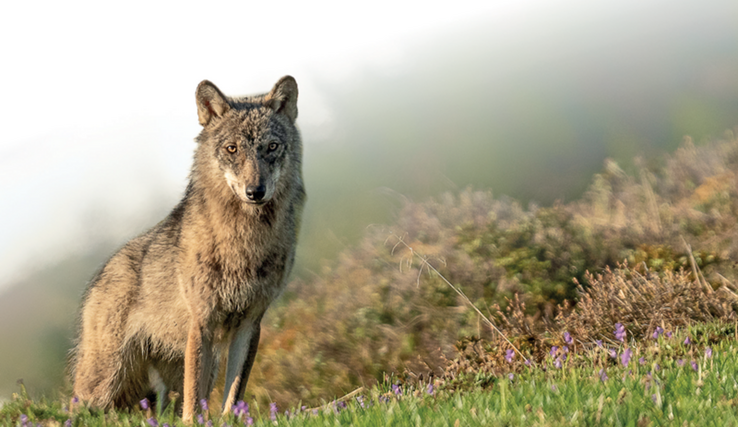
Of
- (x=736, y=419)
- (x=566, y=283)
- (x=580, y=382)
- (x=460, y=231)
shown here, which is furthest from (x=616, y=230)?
(x=736, y=419)

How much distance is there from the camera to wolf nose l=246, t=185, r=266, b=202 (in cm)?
500

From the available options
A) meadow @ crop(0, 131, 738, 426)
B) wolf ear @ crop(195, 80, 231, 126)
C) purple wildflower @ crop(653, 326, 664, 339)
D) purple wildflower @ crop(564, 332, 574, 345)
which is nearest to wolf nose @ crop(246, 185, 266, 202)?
wolf ear @ crop(195, 80, 231, 126)

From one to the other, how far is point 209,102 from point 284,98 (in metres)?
0.63

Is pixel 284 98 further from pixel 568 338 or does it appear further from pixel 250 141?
pixel 568 338

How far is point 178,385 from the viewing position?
6211 millimetres

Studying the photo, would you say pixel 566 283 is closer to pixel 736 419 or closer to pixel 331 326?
pixel 331 326

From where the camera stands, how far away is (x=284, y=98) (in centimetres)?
566

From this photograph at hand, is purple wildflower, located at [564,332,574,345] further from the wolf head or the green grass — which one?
the wolf head

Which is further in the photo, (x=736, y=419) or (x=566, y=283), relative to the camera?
(x=566, y=283)

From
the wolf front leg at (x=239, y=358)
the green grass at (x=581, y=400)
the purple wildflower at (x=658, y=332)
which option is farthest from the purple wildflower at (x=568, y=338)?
the wolf front leg at (x=239, y=358)

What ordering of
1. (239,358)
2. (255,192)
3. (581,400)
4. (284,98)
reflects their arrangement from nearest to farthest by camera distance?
(581,400) < (255,192) < (239,358) < (284,98)

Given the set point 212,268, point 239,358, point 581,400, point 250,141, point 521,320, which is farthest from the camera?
point 521,320

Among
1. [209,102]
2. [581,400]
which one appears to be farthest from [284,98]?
Result: [581,400]

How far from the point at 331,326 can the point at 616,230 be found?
12.4 feet
